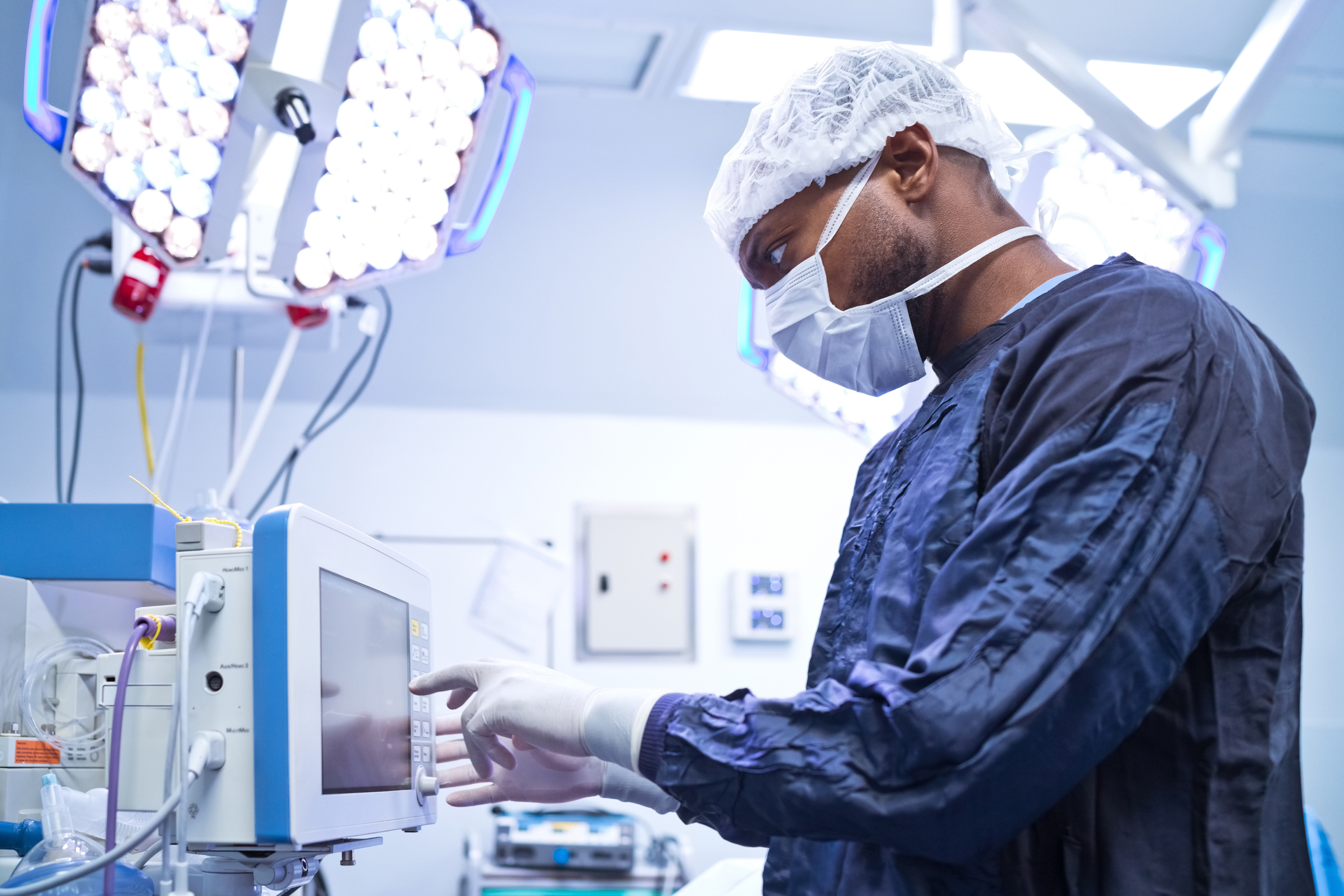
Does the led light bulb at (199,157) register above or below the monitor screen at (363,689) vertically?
above

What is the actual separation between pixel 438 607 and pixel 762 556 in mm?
1035

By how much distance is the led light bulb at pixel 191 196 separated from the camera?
170 centimetres

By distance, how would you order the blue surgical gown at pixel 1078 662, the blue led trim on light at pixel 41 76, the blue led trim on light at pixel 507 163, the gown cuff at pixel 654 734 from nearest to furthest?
the blue surgical gown at pixel 1078 662, the gown cuff at pixel 654 734, the blue led trim on light at pixel 41 76, the blue led trim on light at pixel 507 163

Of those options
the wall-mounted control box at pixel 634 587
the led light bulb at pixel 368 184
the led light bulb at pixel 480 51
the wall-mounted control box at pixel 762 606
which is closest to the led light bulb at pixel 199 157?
the led light bulb at pixel 368 184

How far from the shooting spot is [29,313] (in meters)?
2.95

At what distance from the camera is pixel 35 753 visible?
1.38 metres

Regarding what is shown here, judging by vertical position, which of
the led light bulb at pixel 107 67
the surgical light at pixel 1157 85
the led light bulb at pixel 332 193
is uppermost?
the surgical light at pixel 1157 85

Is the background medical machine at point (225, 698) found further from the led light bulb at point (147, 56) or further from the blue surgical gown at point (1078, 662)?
the led light bulb at point (147, 56)

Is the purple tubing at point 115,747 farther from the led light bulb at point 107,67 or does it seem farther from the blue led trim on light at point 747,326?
the blue led trim on light at point 747,326

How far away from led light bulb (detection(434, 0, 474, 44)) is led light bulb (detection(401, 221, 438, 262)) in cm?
32

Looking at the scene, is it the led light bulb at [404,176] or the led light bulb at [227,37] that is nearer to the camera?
the led light bulb at [227,37]

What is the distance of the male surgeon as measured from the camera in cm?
80

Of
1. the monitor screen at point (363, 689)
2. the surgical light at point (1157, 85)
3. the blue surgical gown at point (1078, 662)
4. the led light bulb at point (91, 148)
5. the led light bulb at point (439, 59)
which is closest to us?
the blue surgical gown at point (1078, 662)

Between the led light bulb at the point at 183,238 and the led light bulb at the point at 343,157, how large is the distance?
0.78 feet
